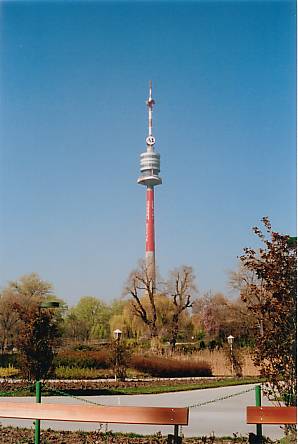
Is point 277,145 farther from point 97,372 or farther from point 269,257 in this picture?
point 97,372

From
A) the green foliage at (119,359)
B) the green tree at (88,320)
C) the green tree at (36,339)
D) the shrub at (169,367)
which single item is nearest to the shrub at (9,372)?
the green foliage at (119,359)

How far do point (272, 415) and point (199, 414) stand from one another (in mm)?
2481

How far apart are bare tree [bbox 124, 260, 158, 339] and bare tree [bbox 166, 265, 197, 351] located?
0.43 m

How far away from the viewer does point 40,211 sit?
550 centimetres

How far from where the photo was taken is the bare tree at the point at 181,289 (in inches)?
505

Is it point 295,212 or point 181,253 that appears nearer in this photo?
point 295,212

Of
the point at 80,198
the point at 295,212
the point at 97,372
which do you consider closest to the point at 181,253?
the point at 97,372

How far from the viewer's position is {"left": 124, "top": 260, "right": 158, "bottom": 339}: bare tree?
12.8 meters

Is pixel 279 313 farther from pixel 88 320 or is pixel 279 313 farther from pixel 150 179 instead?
pixel 150 179

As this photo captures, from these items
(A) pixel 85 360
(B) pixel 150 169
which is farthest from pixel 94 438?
(B) pixel 150 169

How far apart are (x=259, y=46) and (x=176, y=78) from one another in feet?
3.84

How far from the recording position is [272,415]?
2527 millimetres

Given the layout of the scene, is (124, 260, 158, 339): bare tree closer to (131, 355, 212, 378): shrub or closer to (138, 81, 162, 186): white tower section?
(131, 355, 212, 378): shrub

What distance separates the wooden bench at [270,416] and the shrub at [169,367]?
244 inches
